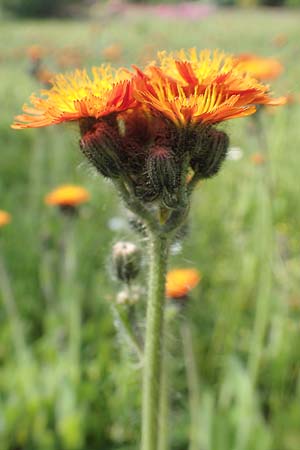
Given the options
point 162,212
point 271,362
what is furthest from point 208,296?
point 162,212

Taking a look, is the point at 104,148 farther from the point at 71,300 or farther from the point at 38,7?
the point at 38,7

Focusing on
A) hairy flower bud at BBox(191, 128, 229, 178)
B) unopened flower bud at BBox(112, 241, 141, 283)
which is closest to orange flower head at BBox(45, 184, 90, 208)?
unopened flower bud at BBox(112, 241, 141, 283)

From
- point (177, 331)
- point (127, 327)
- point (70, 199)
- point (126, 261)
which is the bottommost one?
point (177, 331)

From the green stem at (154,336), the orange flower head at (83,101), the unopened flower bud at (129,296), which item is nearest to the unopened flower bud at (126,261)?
the unopened flower bud at (129,296)

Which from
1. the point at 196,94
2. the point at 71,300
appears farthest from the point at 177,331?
the point at 196,94

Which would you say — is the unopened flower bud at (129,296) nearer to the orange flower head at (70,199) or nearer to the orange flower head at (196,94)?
the orange flower head at (196,94)
